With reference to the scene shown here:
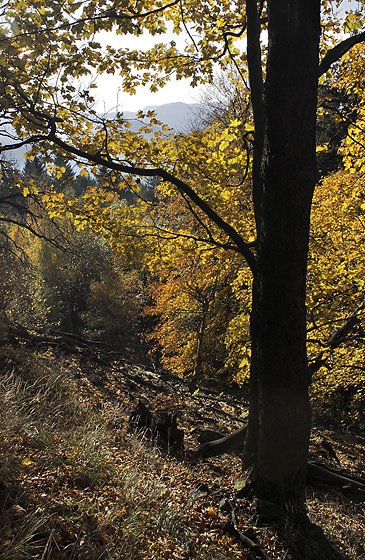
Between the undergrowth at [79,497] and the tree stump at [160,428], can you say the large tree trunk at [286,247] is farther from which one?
the tree stump at [160,428]

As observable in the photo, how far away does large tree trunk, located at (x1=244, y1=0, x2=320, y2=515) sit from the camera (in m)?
3.60

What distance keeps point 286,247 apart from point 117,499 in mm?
2665

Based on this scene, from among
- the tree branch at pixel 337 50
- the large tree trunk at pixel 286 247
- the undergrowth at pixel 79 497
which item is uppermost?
the tree branch at pixel 337 50

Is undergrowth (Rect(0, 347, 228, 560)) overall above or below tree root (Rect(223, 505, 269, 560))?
above

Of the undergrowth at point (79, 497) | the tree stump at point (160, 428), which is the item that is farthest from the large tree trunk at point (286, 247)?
the tree stump at point (160, 428)

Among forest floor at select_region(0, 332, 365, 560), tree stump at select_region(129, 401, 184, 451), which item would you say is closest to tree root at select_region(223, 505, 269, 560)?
forest floor at select_region(0, 332, 365, 560)

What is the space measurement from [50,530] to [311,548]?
2217mm

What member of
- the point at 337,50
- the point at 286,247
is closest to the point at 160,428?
the point at 286,247

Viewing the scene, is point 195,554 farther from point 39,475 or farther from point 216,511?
point 39,475

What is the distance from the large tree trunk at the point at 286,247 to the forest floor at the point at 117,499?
1.82 feet

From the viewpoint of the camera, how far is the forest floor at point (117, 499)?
275 cm

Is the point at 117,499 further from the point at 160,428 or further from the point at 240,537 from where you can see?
the point at 160,428

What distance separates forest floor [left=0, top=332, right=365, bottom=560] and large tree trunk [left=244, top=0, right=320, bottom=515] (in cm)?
55

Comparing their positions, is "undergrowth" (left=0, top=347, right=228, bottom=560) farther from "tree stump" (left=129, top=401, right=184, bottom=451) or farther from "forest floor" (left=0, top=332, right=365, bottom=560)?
"tree stump" (left=129, top=401, right=184, bottom=451)
